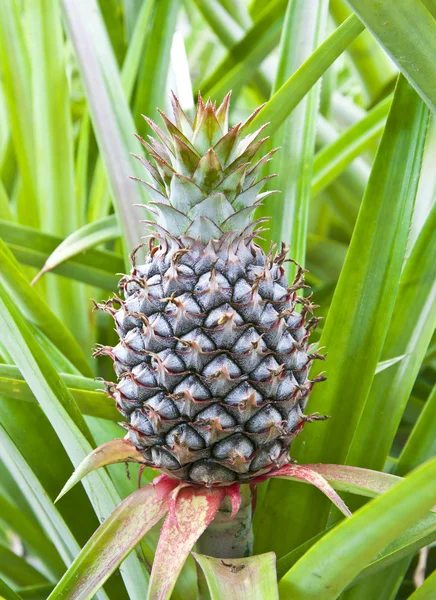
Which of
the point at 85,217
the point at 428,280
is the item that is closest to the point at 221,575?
the point at 428,280

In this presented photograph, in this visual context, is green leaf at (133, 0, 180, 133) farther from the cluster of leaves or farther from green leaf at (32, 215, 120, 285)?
green leaf at (32, 215, 120, 285)

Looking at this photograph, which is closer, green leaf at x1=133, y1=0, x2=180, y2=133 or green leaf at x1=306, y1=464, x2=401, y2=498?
green leaf at x1=306, y1=464, x2=401, y2=498

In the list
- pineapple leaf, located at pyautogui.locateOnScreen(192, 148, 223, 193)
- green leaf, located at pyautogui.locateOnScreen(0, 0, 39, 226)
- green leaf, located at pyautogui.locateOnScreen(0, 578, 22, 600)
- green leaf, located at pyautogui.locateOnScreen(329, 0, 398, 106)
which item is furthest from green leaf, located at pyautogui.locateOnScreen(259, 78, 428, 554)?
green leaf, located at pyautogui.locateOnScreen(0, 0, 39, 226)

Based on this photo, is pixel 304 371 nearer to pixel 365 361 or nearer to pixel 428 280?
pixel 365 361

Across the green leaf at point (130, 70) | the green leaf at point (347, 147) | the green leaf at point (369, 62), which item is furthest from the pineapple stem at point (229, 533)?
the green leaf at point (369, 62)

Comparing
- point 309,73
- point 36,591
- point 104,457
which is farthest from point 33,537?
point 309,73

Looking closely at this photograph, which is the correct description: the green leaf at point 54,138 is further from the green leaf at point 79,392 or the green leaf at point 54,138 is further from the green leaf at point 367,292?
the green leaf at point 367,292

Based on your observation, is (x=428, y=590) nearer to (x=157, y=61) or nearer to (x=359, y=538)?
(x=359, y=538)

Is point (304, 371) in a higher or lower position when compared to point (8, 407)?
lower
